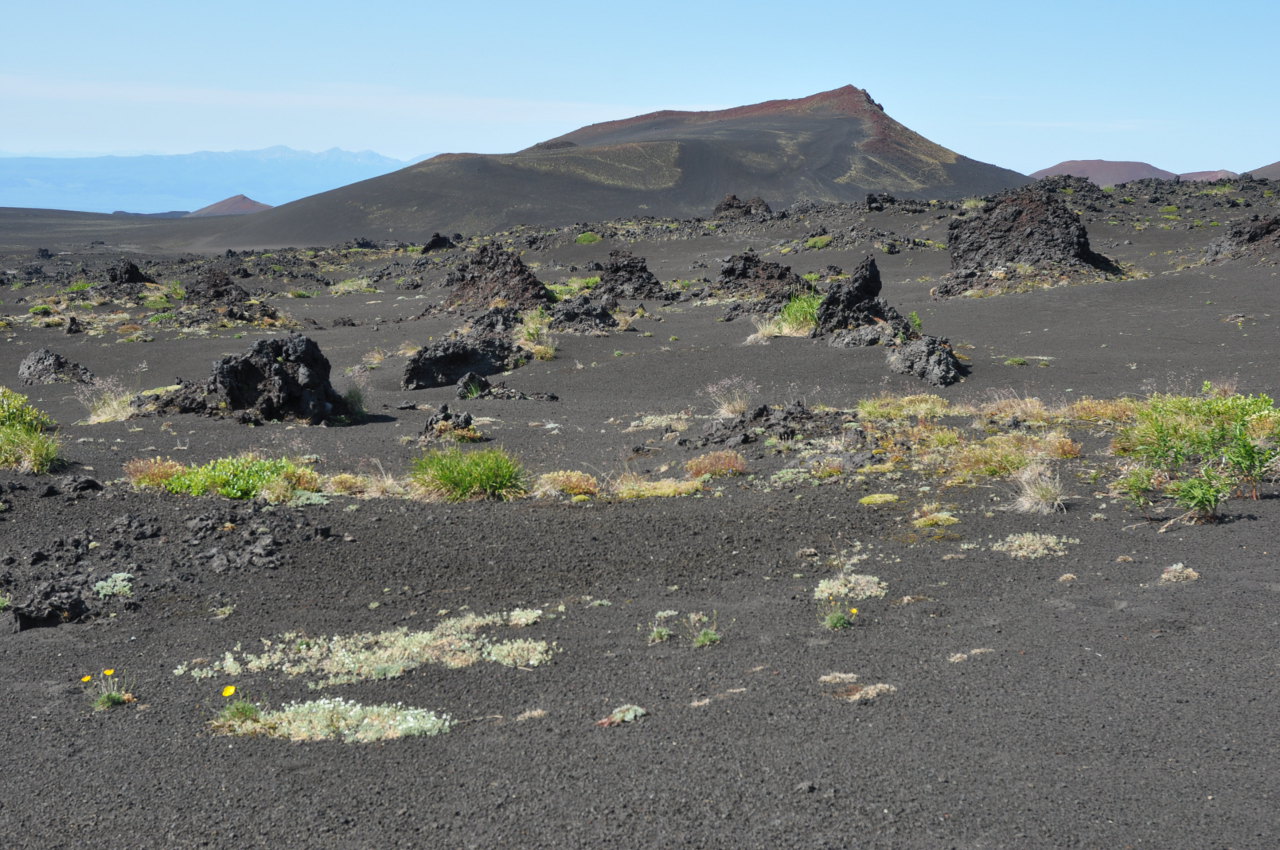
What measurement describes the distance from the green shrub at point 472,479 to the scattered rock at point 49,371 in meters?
13.5

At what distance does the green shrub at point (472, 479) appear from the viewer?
8.32 meters

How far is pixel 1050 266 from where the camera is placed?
23.8m

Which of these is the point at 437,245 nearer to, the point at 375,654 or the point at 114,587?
the point at 114,587

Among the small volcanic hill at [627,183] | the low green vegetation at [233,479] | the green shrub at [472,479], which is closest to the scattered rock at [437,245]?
the small volcanic hill at [627,183]

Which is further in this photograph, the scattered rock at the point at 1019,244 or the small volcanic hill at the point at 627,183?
the small volcanic hill at the point at 627,183

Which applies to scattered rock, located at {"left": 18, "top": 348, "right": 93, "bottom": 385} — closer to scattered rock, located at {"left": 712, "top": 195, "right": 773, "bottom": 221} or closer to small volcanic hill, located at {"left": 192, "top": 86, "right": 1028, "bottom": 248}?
scattered rock, located at {"left": 712, "top": 195, "right": 773, "bottom": 221}

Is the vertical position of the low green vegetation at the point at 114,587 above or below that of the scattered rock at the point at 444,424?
below

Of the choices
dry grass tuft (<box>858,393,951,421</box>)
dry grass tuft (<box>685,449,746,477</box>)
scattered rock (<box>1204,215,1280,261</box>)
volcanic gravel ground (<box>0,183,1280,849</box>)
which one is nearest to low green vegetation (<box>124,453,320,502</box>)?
volcanic gravel ground (<box>0,183,1280,849</box>)

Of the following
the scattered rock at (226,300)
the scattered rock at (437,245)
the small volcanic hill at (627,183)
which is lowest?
the scattered rock at (226,300)

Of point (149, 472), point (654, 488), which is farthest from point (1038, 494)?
point (149, 472)

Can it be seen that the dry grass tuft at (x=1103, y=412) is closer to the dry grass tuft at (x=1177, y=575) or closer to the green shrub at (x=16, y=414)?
the dry grass tuft at (x=1177, y=575)

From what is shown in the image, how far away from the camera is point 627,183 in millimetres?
68688

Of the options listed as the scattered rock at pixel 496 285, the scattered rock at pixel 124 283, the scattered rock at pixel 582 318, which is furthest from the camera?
the scattered rock at pixel 124 283

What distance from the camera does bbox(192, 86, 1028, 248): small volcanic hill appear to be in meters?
63.0
